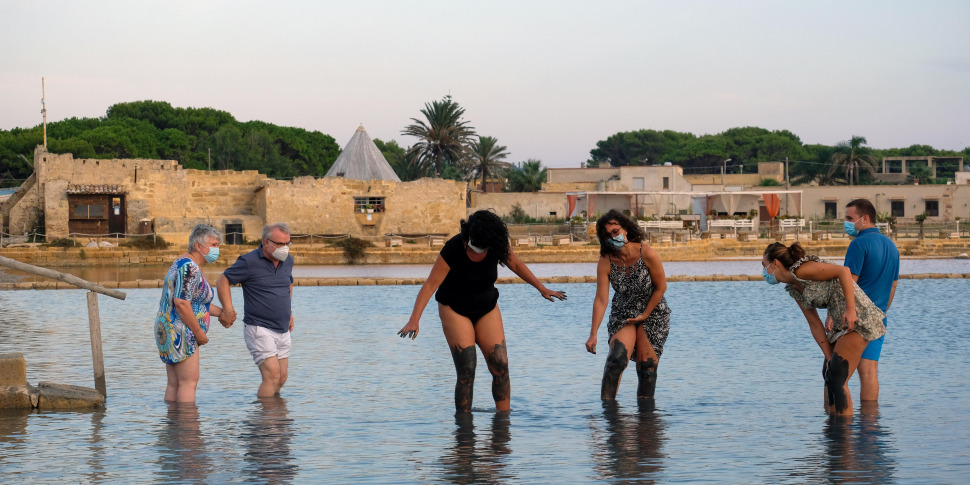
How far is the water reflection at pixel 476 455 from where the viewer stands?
226 inches

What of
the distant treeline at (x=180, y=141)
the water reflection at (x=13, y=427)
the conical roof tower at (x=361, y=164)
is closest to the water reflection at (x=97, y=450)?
the water reflection at (x=13, y=427)

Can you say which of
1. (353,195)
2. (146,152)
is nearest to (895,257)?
(353,195)

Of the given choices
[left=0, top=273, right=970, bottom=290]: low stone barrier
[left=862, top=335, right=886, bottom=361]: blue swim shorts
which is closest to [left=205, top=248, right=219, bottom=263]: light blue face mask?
[left=862, top=335, right=886, bottom=361]: blue swim shorts

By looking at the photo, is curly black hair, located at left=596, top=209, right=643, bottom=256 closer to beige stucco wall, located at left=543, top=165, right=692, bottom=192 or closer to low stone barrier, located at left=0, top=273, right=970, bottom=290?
low stone barrier, located at left=0, top=273, right=970, bottom=290

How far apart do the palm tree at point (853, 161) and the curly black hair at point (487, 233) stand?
6776 centimetres

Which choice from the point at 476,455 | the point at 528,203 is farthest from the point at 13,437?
the point at 528,203

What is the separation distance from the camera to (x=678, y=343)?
12.9 metres

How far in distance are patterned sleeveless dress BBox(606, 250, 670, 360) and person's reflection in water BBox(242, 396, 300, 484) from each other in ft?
7.82

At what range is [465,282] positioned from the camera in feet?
22.0

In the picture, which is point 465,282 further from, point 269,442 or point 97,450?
point 97,450

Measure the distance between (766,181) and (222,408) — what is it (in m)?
62.2

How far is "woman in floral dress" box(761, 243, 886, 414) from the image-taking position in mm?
6485

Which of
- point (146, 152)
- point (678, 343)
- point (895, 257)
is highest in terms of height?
point (146, 152)

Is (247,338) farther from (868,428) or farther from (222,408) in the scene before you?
(868,428)
